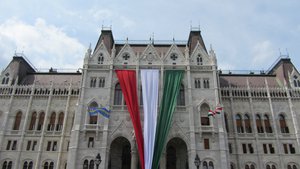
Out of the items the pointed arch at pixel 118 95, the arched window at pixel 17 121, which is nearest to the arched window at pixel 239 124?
the pointed arch at pixel 118 95

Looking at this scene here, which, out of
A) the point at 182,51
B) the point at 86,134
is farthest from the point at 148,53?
the point at 86,134

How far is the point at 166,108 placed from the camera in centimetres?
3941

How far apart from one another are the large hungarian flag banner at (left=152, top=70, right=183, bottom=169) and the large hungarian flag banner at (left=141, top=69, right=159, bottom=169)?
884 mm

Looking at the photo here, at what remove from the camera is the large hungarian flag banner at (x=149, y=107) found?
3534 cm

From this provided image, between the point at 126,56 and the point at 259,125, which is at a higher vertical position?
the point at 126,56

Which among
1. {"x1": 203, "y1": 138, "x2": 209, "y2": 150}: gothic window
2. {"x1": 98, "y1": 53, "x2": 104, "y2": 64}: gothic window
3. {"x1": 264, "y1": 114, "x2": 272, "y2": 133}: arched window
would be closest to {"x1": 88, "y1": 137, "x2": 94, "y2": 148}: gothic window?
{"x1": 98, "y1": 53, "x2": 104, "y2": 64}: gothic window

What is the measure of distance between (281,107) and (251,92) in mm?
→ 5812

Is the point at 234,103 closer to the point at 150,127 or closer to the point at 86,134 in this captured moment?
the point at 150,127

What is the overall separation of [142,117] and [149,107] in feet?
7.53

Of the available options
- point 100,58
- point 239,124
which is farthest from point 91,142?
point 239,124

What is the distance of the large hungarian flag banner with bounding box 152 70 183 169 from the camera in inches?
1419

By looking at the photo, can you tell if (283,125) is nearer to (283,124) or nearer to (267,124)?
(283,124)

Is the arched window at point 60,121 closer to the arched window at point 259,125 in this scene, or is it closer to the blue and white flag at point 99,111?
the blue and white flag at point 99,111

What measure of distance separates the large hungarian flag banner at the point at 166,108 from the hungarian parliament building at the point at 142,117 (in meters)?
1.42
